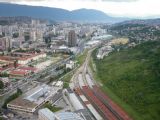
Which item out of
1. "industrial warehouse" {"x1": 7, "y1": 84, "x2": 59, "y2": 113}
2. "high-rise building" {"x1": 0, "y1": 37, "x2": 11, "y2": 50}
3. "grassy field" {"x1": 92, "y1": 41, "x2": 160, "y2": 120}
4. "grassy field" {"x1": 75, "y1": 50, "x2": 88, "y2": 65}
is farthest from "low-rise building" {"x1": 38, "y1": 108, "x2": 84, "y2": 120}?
"high-rise building" {"x1": 0, "y1": 37, "x2": 11, "y2": 50}

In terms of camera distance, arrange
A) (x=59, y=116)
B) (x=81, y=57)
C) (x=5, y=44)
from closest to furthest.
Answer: (x=59, y=116)
(x=81, y=57)
(x=5, y=44)

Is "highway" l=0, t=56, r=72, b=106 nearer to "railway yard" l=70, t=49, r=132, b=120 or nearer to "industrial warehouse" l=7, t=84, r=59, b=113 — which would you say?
"industrial warehouse" l=7, t=84, r=59, b=113

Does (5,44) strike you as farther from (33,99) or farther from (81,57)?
(33,99)

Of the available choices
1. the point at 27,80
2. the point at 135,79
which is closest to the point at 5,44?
the point at 27,80

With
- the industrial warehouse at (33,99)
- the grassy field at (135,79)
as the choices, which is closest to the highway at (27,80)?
the industrial warehouse at (33,99)

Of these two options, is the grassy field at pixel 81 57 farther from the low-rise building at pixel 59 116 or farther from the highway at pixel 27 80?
the low-rise building at pixel 59 116
